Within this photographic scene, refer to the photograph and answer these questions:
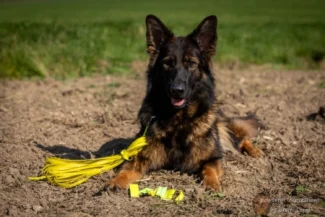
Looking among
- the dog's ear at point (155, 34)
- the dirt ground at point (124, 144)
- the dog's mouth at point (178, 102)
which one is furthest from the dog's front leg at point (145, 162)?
the dog's ear at point (155, 34)

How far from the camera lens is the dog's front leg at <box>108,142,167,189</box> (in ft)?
16.8

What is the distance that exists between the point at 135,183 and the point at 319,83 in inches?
267

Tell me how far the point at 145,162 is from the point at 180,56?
1.37 meters

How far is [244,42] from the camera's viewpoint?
15.3m

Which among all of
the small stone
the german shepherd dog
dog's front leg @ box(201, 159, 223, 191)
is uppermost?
the german shepherd dog

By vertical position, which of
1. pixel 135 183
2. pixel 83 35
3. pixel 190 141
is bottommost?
pixel 135 183

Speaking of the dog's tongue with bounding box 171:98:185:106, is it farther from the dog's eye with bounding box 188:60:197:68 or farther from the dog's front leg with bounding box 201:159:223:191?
the dog's front leg with bounding box 201:159:223:191

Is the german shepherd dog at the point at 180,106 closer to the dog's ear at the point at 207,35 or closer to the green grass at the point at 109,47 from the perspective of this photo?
the dog's ear at the point at 207,35

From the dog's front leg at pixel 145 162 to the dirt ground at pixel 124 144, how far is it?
106 millimetres

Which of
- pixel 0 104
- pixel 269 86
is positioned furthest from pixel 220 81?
pixel 0 104

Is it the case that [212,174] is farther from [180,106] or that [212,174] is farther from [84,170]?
[84,170]

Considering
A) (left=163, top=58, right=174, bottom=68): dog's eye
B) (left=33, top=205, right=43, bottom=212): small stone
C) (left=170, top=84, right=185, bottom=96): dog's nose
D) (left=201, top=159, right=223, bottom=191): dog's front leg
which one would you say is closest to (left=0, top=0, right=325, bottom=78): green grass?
(left=163, top=58, right=174, bottom=68): dog's eye

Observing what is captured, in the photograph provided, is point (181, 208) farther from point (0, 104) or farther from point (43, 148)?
point (0, 104)

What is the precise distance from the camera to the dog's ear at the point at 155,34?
5.59 m
